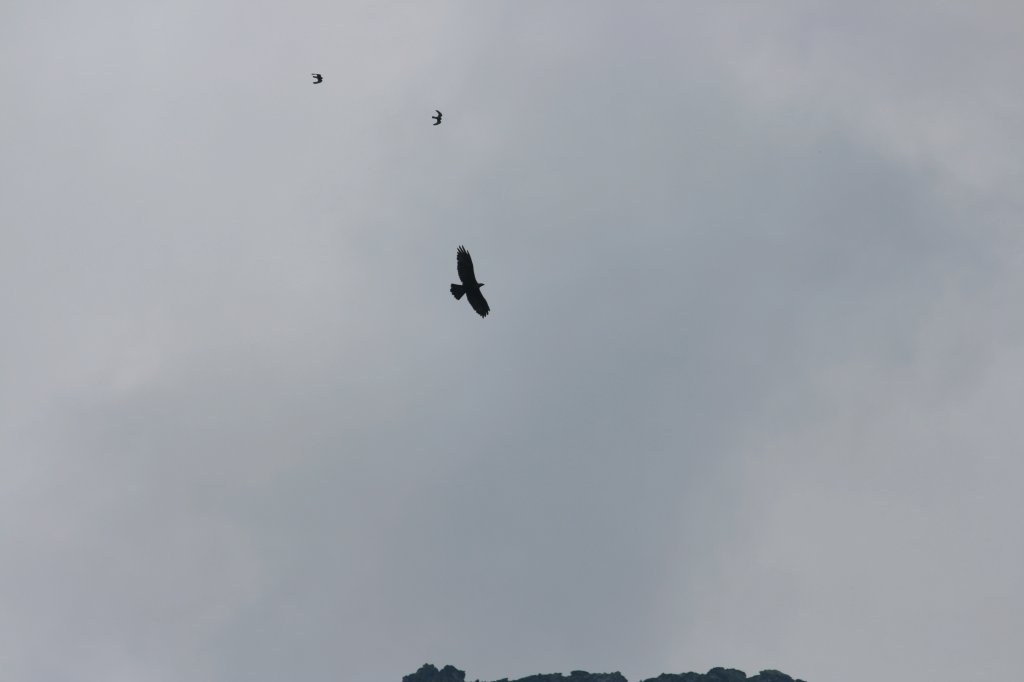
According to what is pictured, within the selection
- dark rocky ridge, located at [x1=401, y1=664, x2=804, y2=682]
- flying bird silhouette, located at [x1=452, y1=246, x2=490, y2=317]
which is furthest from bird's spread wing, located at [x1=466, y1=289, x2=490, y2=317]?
dark rocky ridge, located at [x1=401, y1=664, x2=804, y2=682]

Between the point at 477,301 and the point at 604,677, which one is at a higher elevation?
the point at 604,677

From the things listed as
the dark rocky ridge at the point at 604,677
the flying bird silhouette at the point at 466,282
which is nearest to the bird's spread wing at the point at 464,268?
the flying bird silhouette at the point at 466,282

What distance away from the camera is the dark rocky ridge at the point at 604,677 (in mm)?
189375

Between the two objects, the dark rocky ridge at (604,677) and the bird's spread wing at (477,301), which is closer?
the bird's spread wing at (477,301)

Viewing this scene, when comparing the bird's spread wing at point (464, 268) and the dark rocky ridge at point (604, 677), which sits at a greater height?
the dark rocky ridge at point (604, 677)

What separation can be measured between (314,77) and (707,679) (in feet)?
385

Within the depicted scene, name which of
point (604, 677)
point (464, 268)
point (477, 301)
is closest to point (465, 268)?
point (464, 268)

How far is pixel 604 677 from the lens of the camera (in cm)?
19088

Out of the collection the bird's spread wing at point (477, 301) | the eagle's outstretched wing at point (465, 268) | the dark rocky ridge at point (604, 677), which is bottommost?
the bird's spread wing at point (477, 301)

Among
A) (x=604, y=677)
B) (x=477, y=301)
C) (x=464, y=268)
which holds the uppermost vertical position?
(x=604, y=677)

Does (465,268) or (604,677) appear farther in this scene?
(604,677)

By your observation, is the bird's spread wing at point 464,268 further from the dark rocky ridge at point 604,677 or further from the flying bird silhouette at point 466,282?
the dark rocky ridge at point 604,677

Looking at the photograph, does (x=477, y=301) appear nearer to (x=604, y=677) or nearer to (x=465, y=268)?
(x=465, y=268)

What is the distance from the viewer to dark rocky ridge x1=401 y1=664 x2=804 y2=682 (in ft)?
621
